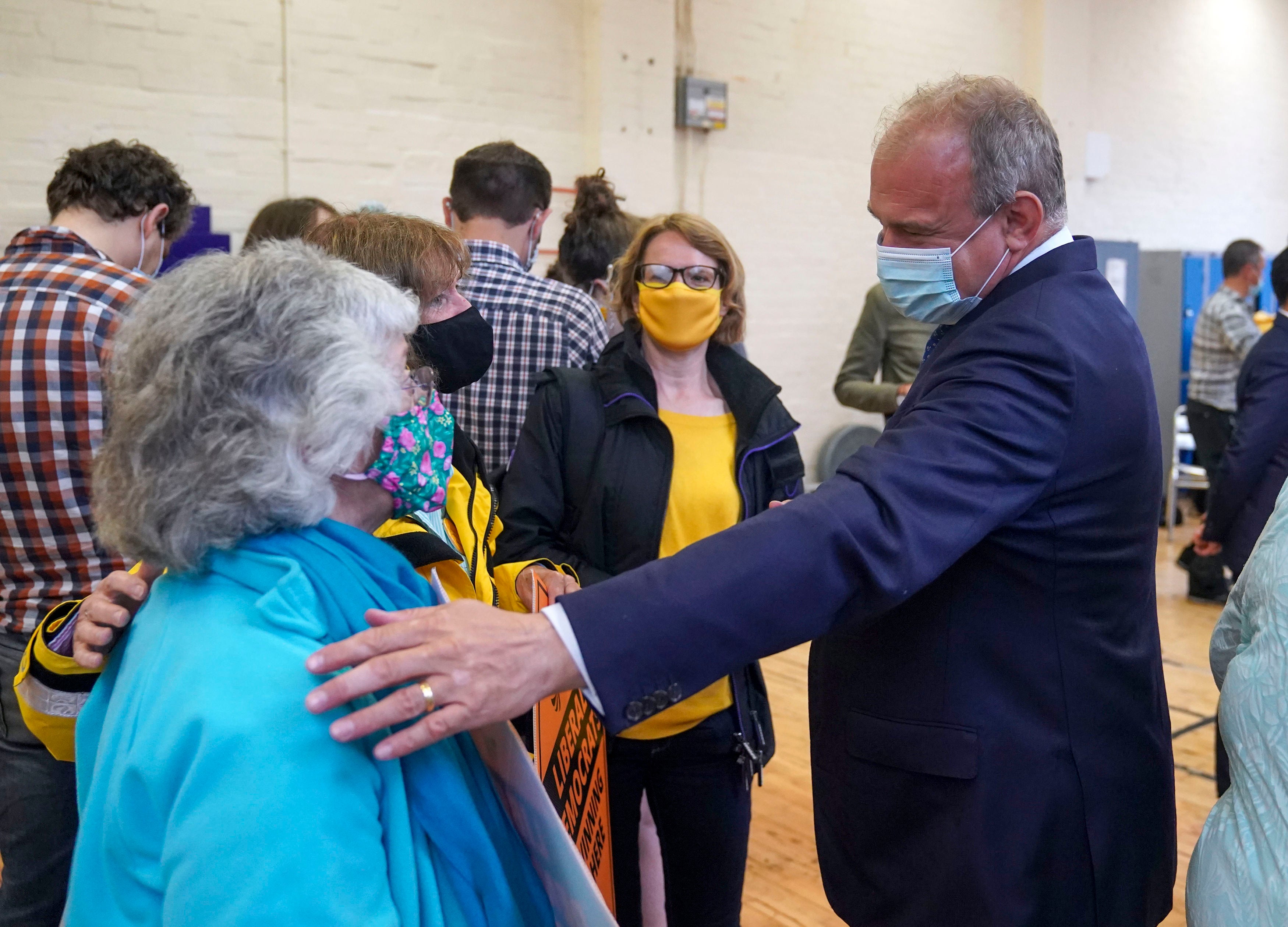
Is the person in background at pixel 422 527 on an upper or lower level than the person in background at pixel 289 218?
lower

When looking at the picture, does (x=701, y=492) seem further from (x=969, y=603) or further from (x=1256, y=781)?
(x=1256, y=781)

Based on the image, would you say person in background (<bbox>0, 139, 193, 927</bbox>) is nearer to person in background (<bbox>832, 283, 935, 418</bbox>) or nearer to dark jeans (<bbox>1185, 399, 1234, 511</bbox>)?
person in background (<bbox>832, 283, 935, 418</bbox>)

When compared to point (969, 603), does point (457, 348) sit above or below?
above

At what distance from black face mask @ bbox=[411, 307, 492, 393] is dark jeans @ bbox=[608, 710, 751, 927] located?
0.79 m

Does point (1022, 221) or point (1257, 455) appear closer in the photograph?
point (1022, 221)

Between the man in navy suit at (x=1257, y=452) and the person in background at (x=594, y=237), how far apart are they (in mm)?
2159

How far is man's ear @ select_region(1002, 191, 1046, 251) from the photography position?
152 cm

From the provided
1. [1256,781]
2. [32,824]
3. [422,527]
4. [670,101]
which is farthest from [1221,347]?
[32,824]

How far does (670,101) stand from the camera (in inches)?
233

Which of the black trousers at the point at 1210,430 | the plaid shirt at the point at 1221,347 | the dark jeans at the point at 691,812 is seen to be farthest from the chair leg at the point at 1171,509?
the dark jeans at the point at 691,812

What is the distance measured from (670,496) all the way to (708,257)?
1.91ft

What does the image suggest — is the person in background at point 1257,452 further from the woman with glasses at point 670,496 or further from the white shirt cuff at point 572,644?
the white shirt cuff at point 572,644

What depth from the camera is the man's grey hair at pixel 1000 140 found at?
1.52m

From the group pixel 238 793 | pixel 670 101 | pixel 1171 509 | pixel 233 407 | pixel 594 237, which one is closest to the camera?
pixel 238 793
